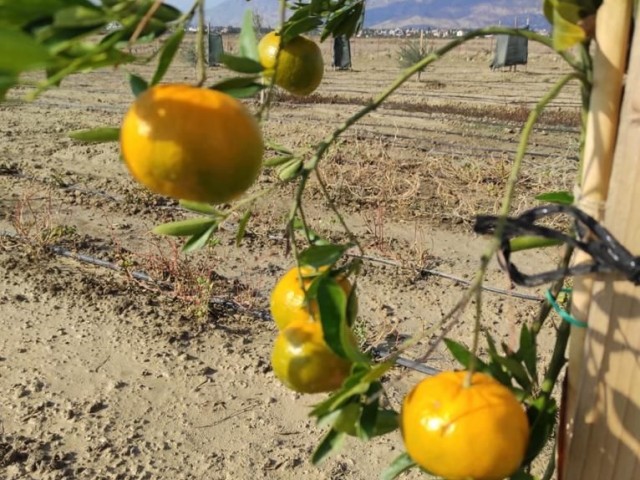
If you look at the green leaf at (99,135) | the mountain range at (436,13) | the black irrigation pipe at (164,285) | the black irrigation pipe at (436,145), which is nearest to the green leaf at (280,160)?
the green leaf at (99,135)

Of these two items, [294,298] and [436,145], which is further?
[436,145]

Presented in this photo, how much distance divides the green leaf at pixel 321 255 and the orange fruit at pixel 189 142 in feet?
0.55

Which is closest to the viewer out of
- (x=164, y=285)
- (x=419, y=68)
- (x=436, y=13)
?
(x=419, y=68)

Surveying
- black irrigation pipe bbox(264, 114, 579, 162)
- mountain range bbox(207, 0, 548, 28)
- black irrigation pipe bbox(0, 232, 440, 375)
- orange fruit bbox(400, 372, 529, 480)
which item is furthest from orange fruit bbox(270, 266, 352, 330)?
mountain range bbox(207, 0, 548, 28)

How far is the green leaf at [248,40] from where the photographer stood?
549mm

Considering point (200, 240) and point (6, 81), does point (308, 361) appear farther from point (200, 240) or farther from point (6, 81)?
point (6, 81)

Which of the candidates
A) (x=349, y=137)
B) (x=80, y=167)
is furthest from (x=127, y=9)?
(x=349, y=137)

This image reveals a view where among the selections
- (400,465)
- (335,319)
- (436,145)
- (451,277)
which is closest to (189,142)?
(335,319)

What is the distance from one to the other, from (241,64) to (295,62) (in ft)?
0.54

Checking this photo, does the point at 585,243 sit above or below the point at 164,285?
above

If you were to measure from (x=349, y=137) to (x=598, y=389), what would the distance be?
4.51m

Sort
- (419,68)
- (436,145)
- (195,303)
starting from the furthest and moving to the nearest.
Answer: (436,145), (195,303), (419,68)

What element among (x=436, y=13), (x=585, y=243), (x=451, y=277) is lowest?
(x=436, y=13)

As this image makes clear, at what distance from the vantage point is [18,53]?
28 centimetres
